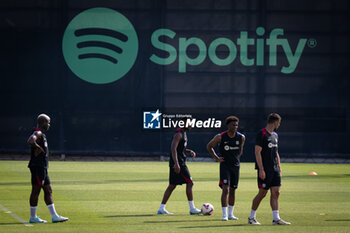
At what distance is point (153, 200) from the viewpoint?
14336mm

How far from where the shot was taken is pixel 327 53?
27766 millimetres

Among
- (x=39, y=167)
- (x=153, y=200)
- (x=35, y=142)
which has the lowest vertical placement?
(x=153, y=200)

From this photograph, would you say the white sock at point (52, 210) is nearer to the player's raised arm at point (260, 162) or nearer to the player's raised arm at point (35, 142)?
the player's raised arm at point (35, 142)

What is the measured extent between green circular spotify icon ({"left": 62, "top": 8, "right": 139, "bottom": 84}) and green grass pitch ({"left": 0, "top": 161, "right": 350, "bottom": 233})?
5.31 metres

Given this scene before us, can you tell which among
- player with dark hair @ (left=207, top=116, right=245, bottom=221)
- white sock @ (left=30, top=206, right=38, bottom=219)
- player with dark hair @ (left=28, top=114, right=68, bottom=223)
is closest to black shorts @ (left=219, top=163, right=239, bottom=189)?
player with dark hair @ (left=207, top=116, right=245, bottom=221)

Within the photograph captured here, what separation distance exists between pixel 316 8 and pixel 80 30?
10126mm

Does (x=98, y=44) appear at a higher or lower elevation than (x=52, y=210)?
higher

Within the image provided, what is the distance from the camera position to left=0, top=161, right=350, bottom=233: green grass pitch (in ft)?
34.9

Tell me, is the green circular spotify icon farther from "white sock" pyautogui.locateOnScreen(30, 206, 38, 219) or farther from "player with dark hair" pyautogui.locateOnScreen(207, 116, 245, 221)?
"white sock" pyautogui.locateOnScreen(30, 206, 38, 219)

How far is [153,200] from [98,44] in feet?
47.5

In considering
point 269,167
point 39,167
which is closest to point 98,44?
point 39,167

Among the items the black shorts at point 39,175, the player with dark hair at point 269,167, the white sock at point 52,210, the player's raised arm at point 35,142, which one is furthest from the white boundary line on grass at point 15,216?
the player with dark hair at point 269,167

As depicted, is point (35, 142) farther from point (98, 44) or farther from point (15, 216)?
point (98, 44)

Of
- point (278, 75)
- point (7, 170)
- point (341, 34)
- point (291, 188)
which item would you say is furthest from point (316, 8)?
point (7, 170)
